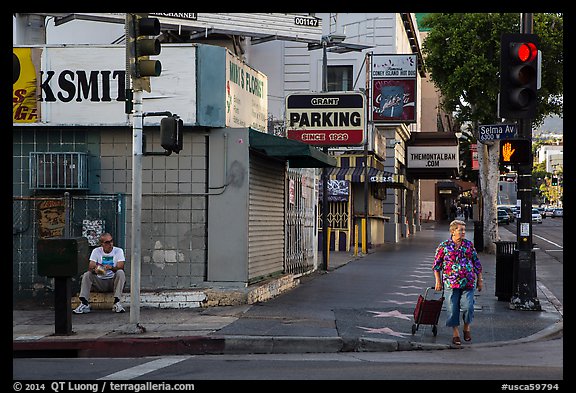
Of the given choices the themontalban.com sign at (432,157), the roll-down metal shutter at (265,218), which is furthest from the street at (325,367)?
the themontalban.com sign at (432,157)

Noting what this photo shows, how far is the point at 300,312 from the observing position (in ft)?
46.7

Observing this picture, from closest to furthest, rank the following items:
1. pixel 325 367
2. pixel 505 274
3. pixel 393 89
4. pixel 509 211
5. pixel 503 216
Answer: pixel 325 367 → pixel 505 274 → pixel 393 89 → pixel 503 216 → pixel 509 211

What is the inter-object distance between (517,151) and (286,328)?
17.1ft

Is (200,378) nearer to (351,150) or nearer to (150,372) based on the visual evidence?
(150,372)

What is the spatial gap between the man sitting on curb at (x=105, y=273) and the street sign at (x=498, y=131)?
6.72 meters

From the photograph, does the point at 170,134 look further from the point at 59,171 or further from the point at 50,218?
the point at 50,218

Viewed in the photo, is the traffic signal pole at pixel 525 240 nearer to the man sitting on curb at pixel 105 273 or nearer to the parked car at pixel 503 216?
the man sitting on curb at pixel 105 273

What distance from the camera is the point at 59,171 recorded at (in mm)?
14891

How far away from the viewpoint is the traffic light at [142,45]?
1153 centimetres

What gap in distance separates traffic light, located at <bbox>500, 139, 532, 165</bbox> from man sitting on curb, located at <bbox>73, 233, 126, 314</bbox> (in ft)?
22.1

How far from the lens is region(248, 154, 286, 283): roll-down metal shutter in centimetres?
1584

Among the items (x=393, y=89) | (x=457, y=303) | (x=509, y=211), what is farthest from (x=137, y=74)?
(x=509, y=211)

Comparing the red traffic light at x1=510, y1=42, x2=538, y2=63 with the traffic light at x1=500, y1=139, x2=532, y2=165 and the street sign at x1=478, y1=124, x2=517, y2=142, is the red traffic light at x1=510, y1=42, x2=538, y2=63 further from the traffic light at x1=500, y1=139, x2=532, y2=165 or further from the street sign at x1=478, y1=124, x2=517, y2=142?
Answer: the street sign at x1=478, y1=124, x2=517, y2=142

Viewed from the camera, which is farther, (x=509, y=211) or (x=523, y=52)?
(x=509, y=211)
